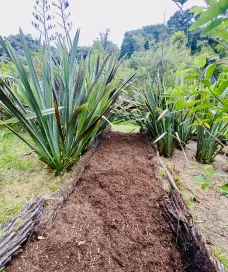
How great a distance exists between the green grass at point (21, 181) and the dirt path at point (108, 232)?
7.0 inches

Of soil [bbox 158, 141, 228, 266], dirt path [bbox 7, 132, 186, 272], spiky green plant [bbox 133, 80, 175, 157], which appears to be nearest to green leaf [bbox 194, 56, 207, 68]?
soil [bbox 158, 141, 228, 266]

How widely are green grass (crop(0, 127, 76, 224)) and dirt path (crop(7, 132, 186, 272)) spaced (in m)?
0.18

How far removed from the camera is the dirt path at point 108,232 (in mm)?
721

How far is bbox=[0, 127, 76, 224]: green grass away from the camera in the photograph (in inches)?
37.8

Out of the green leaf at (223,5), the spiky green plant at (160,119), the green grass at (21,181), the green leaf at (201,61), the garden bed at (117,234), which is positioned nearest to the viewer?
the green leaf at (223,5)

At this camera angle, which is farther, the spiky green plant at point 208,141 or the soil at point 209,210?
the spiky green plant at point 208,141

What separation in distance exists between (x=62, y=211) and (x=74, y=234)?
17 centimetres

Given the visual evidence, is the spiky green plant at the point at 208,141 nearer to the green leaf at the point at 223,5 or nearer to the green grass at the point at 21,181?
the green grass at the point at 21,181

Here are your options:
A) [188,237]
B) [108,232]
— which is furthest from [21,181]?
[188,237]

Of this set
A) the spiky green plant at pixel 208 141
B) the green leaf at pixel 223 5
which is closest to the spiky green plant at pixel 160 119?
the spiky green plant at pixel 208 141

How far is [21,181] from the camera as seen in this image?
1191 millimetres

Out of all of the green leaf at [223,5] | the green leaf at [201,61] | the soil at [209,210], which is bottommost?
the soil at [209,210]

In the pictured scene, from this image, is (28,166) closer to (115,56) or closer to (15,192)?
(15,192)

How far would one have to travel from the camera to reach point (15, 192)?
1072 mm
